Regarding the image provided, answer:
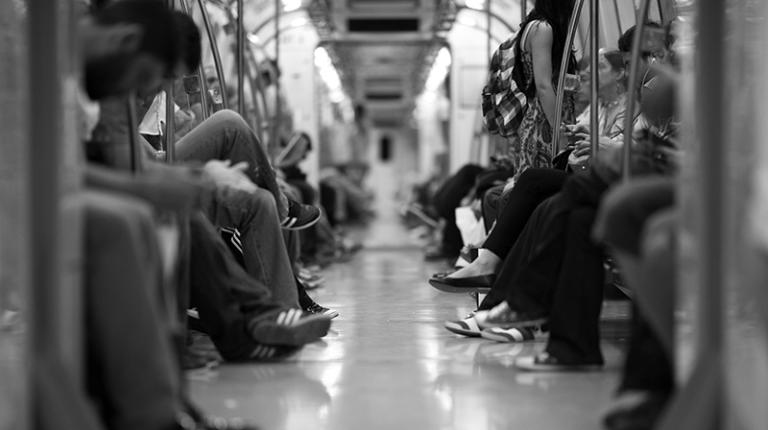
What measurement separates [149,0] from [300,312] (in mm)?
1401

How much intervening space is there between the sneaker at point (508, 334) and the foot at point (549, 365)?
73 cm

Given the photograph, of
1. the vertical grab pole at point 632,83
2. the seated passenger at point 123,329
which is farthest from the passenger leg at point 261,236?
the seated passenger at point 123,329

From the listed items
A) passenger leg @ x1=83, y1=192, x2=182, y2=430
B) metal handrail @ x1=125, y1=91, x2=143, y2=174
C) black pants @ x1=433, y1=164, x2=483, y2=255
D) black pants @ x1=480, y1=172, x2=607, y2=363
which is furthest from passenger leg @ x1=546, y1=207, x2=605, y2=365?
black pants @ x1=433, y1=164, x2=483, y2=255

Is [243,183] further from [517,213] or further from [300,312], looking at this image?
[517,213]

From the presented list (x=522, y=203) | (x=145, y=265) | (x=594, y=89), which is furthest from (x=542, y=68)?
(x=145, y=265)

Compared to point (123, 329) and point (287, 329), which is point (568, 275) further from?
point (123, 329)

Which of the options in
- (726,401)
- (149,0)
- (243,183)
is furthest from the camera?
(243,183)

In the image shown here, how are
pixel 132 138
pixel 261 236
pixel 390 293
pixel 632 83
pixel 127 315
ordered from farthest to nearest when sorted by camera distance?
pixel 390 293 → pixel 261 236 → pixel 632 83 → pixel 132 138 → pixel 127 315

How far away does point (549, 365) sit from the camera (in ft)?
11.0

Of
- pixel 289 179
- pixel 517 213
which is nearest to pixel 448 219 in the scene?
pixel 289 179

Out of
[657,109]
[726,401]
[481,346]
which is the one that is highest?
[657,109]

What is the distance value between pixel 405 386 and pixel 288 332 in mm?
542

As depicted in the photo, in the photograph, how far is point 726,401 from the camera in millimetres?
2045

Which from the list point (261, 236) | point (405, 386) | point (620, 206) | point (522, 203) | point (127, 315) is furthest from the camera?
point (522, 203)
